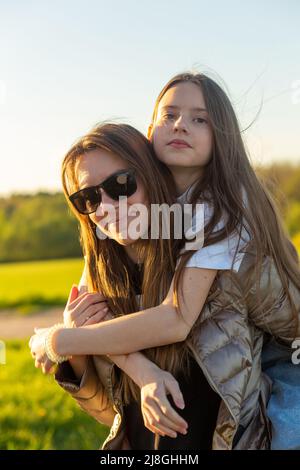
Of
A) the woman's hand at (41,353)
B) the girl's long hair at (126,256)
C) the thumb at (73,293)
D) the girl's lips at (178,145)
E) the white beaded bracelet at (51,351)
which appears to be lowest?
the woman's hand at (41,353)

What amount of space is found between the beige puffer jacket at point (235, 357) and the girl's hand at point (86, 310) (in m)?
0.16

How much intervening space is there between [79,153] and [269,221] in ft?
2.42

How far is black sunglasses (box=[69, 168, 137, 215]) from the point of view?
231 cm

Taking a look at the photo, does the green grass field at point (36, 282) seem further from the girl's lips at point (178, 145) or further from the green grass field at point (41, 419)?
the girl's lips at point (178, 145)

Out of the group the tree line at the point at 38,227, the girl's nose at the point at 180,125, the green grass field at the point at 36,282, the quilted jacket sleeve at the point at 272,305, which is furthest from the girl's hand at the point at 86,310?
the green grass field at the point at 36,282

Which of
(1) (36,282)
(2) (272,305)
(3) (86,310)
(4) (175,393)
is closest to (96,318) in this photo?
(3) (86,310)

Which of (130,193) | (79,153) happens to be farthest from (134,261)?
(79,153)

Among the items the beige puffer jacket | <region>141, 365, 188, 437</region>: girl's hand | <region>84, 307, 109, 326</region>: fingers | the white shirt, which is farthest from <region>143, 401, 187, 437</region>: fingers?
the white shirt

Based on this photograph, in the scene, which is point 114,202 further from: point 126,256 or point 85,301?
point 85,301

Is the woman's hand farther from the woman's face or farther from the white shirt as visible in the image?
the white shirt

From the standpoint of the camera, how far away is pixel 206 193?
90.7 inches

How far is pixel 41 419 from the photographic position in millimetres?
4934

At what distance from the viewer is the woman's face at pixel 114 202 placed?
233 centimetres

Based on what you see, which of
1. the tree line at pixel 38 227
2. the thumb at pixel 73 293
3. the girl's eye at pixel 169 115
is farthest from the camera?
the tree line at pixel 38 227
